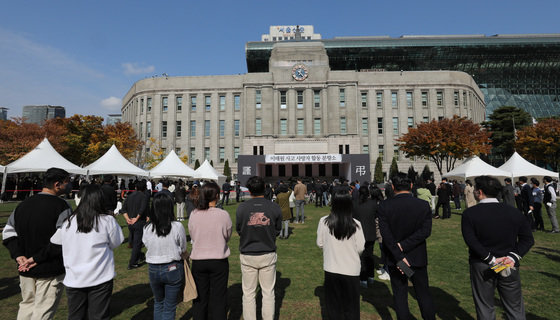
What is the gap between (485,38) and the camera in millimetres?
62625

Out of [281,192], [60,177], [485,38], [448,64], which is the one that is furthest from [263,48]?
[60,177]

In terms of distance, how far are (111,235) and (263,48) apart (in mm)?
67483

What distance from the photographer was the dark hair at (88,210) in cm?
300

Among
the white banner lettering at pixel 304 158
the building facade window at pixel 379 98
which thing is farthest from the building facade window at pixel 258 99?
the building facade window at pixel 379 98

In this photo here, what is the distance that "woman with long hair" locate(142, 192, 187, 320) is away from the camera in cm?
354

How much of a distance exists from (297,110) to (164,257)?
43.5 meters

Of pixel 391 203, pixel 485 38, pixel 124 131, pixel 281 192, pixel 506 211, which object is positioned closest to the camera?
pixel 506 211

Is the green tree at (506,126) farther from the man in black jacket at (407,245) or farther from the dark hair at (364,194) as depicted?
the man in black jacket at (407,245)

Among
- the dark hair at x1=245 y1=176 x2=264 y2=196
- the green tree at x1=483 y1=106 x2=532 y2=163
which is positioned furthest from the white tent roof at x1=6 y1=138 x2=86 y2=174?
the green tree at x1=483 y1=106 x2=532 y2=163

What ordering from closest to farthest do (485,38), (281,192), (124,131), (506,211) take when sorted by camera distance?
1. (506,211)
2. (281,192)
3. (124,131)
4. (485,38)

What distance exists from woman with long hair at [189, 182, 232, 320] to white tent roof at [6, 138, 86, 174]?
15449 millimetres

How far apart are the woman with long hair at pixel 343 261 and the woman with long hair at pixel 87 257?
2521 millimetres

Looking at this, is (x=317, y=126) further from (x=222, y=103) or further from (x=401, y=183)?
(x=401, y=183)

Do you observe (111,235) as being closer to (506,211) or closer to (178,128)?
(506,211)
